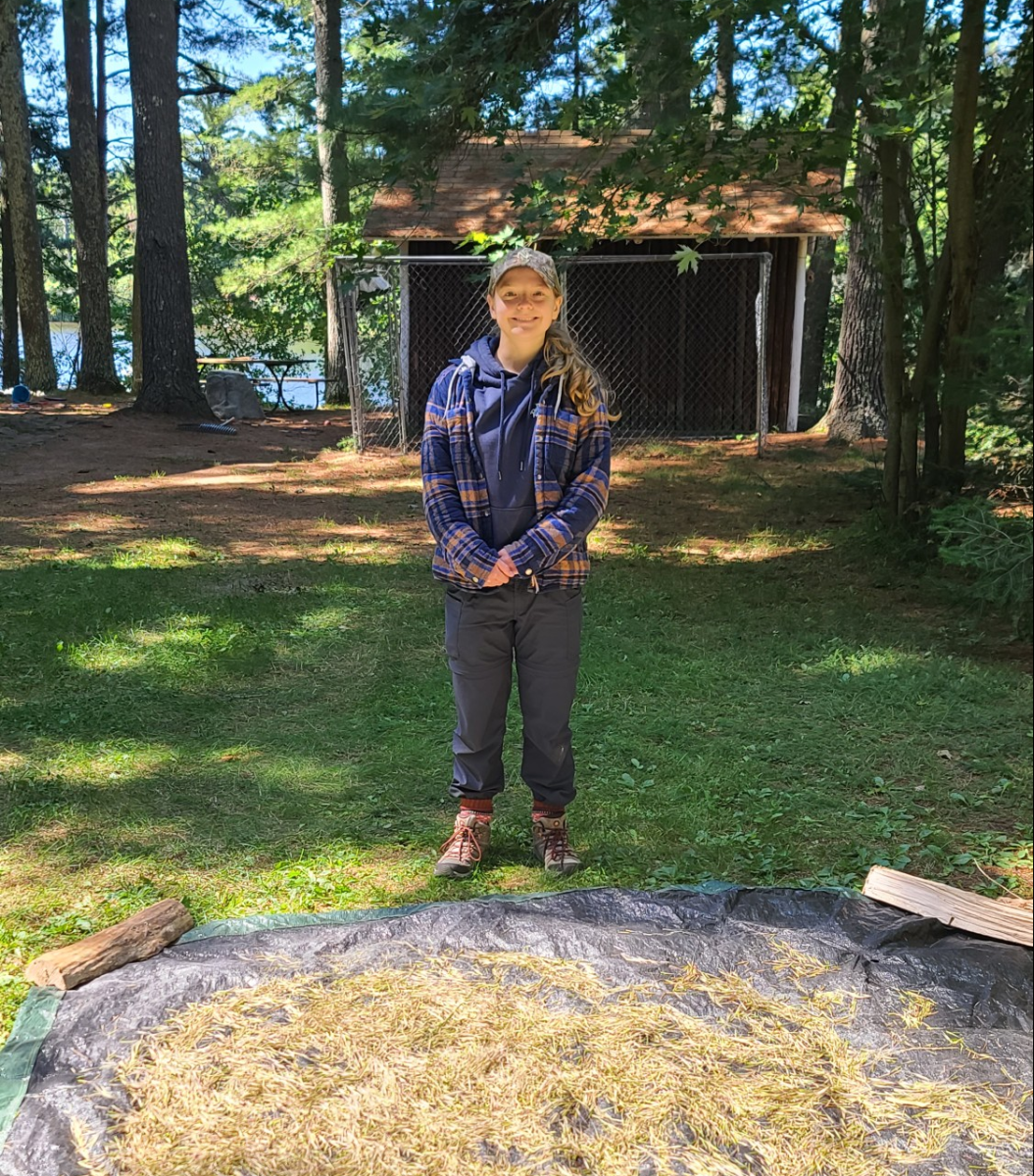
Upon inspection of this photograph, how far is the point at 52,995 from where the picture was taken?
2.62 metres

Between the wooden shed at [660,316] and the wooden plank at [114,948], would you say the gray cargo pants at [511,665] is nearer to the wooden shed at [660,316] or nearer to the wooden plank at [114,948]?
the wooden plank at [114,948]

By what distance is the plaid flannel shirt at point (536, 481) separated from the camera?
295cm

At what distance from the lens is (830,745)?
429cm

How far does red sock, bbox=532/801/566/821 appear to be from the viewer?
3.36 metres

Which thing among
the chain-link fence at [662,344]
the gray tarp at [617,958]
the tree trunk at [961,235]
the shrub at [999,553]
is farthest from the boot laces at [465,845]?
the chain-link fence at [662,344]

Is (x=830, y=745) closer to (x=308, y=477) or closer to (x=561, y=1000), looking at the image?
(x=561, y=1000)

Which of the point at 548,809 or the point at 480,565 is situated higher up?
the point at 480,565

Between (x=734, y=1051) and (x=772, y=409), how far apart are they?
467 inches

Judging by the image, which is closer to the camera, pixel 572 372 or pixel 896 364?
pixel 572 372

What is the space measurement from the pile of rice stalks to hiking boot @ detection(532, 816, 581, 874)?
626mm

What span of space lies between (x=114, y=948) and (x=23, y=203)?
57.5ft

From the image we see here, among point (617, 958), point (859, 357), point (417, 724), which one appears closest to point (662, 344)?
point (859, 357)

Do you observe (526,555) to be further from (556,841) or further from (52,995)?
(52,995)

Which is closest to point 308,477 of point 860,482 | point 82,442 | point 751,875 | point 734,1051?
point 82,442
